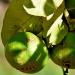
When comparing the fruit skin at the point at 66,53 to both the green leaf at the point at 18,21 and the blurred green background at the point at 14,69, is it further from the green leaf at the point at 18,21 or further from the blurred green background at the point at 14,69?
the blurred green background at the point at 14,69

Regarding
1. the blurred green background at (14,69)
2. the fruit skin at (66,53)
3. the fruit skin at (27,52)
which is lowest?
the blurred green background at (14,69)

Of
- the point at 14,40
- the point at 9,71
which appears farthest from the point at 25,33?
the point at 9,71

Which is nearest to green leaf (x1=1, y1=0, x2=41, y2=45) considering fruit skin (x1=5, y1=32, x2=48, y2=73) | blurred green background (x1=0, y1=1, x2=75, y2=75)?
fruit skin (x1=5, y1=32, x2=48, y2=73)

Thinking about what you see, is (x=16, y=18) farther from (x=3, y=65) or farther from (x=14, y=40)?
(x=3, y=65)

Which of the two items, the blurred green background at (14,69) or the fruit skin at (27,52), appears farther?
the blurred green background at (14,69)

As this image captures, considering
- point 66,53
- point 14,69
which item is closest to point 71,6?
point 66,53

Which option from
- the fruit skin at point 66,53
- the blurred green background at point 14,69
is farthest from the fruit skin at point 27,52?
the blurred green background at point 14,69
